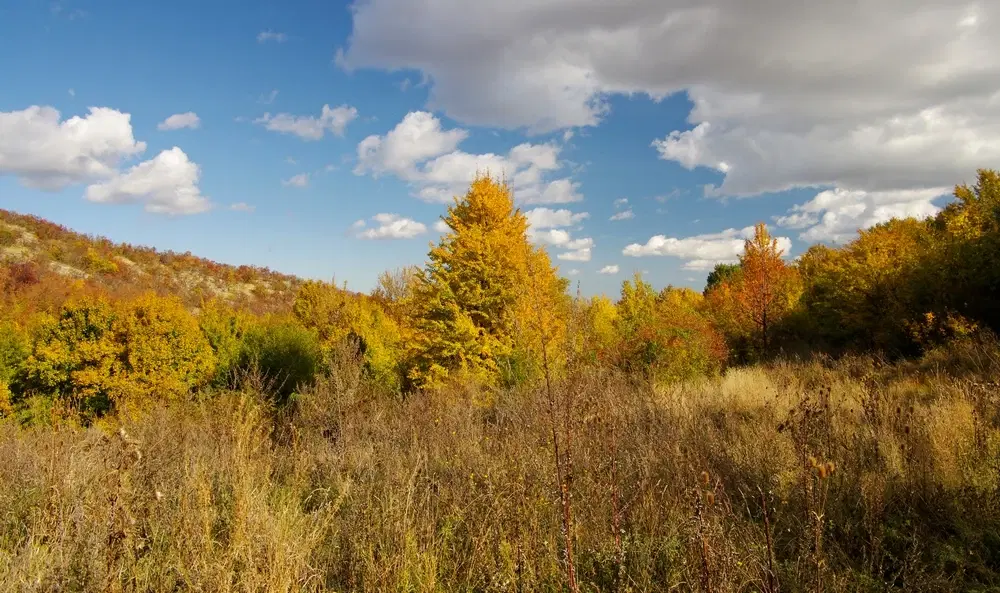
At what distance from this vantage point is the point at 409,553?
3.78 meters

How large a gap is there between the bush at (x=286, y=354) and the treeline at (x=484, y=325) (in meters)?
0.08

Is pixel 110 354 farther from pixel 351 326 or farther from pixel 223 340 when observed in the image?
pixel 351 326

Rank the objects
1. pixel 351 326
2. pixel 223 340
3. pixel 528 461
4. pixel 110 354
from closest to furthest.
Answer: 1. pixel 528 461
2. pixel 110 354
3. pixel 223 340
4. pixel 351 326

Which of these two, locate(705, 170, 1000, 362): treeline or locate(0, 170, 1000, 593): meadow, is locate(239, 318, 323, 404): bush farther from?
locate(705, 170, 1000, 362): treeline

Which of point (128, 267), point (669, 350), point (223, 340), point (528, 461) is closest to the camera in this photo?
point (528, 461)

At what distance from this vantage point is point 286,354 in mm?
21844

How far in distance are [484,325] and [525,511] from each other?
12.2m

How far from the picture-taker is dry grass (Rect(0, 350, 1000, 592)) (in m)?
3.34

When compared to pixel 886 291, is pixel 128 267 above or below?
above

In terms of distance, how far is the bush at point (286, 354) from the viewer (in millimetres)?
21359

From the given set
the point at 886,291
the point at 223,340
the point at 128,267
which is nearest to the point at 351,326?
the point at 223,340

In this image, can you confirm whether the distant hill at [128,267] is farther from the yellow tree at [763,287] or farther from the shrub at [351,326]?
the yellow tree at [763,287]

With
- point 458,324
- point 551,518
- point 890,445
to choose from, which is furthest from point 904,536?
point 458,324

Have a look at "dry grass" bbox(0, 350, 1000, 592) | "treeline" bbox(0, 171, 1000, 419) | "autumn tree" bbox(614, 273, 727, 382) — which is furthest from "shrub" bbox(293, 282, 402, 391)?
"dry grass" bbox(0, 350, 1000, 592)
